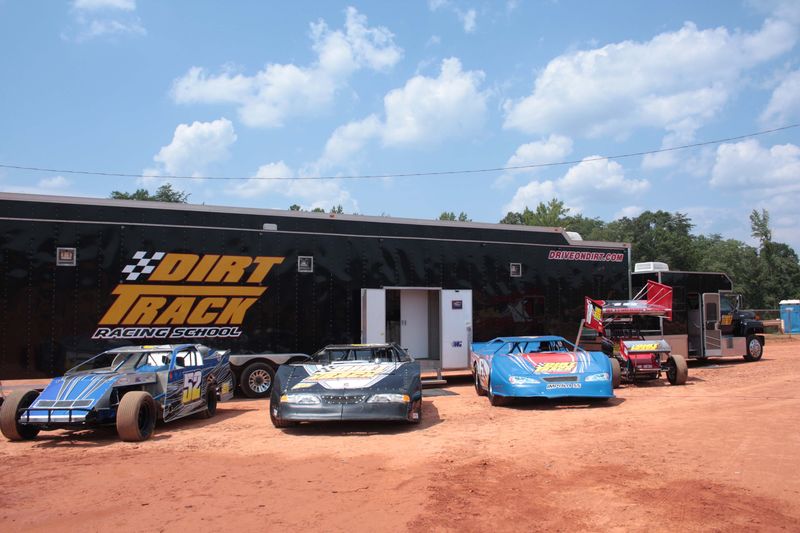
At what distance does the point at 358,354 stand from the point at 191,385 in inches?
110

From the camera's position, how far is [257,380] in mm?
13086

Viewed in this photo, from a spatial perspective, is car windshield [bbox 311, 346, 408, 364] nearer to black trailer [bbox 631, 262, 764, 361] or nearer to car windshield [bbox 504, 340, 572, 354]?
car windshield [bbox 504, 340, 572, 354]

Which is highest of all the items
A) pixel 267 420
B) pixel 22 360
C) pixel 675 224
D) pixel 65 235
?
pixel 675 224

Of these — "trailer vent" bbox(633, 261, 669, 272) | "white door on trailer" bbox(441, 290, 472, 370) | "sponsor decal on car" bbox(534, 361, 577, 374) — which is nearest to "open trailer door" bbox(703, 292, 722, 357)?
"trailer vent" bbox(633, 261, 669, 272)

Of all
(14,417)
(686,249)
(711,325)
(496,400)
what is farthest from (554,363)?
(686,249)

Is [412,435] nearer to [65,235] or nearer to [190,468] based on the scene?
[190,468]

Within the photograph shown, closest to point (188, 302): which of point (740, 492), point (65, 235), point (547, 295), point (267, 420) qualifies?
point (65, 235)

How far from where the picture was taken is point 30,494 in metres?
5.83

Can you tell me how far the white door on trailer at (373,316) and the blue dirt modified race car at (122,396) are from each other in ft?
13.4

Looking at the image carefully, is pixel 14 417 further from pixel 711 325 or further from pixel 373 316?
pixel 711 325

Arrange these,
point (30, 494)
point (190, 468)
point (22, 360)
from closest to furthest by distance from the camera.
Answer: point (30, 494) → point (190, 468) → point (22, 360)

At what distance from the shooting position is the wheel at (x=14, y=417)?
8.45m

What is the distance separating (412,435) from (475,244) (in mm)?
7772

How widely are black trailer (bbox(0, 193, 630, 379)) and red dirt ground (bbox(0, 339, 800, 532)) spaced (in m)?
3.05
